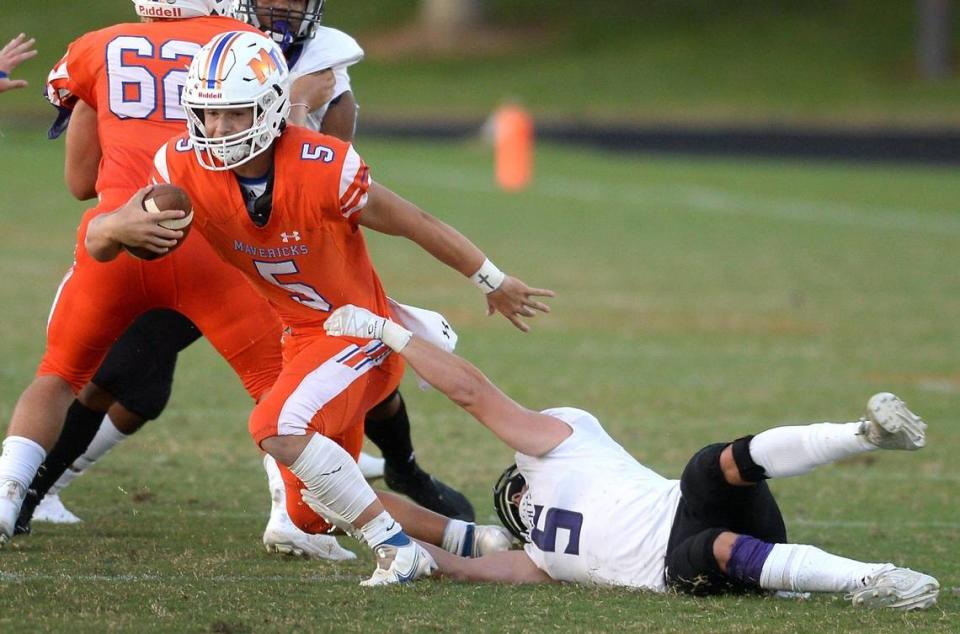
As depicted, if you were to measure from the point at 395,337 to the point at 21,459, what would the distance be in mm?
1334

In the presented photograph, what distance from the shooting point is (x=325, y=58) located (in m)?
5.59

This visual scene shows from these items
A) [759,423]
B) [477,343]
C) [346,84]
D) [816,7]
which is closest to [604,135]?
[816,7]

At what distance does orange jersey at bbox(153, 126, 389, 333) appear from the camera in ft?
15.0

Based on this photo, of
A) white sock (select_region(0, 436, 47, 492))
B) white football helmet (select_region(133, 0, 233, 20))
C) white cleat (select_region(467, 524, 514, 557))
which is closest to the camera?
white sock (select_region(0, 436, 47, 492))

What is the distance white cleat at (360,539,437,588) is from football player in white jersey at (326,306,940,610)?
0.45 feet

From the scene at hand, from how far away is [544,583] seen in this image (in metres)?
4.67

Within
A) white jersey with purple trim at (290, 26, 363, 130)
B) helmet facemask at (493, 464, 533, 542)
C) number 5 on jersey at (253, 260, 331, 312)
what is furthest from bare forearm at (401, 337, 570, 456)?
white jersey with purple trim at (290, 26, 363, 130)

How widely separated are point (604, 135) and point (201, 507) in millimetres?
24721

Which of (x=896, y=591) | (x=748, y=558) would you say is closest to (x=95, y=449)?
(x=748, y=558)

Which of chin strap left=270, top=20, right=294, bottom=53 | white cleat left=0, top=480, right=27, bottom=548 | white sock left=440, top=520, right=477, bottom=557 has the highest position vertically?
chin strap left=270, top=20, right=294, bottom=53

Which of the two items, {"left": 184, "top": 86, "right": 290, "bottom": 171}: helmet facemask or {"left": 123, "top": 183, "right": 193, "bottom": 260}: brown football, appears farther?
{"left": 184, "top": 86, "right": 290, "bottom": 171}: helmet facemask

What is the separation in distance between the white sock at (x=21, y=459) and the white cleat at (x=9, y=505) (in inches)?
1.0

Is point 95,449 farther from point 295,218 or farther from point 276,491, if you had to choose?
point 295,218

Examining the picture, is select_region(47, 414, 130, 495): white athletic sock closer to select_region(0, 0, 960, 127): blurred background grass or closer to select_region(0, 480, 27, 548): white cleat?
select_region(0, 480, 27, 548): white cleat
